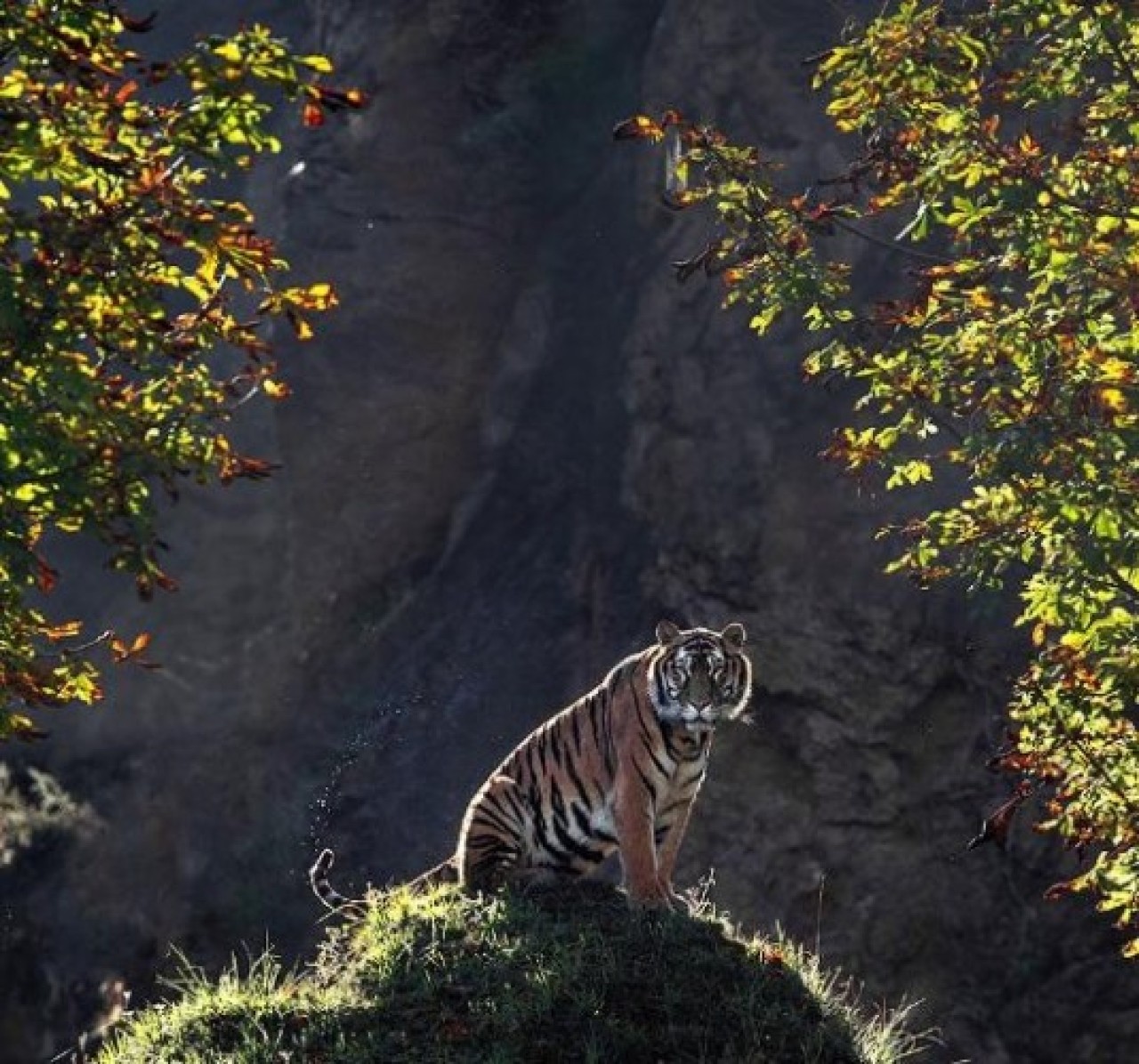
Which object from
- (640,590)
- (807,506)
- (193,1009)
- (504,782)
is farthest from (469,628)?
(193,1009)

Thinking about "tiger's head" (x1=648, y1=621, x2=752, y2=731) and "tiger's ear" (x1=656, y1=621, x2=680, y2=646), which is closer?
"tiger's head" (x1=648, y1=621, x2=752, y2=731)

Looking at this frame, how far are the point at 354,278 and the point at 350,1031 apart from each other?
64.7 feet

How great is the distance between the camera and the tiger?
39.1 ft

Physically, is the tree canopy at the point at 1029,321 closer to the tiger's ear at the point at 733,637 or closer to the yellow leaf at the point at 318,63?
the tiger's ear at the point at 733,637

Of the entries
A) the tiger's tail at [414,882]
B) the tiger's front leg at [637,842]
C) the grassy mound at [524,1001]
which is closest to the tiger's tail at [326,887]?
the tiger's tail at [414,882]

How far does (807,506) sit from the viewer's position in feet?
74.3

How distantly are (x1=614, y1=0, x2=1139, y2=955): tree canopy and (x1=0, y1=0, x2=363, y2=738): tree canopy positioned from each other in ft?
10.2

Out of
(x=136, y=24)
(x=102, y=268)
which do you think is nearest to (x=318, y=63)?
(x=136, y=24)

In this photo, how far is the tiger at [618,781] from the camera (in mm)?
11922

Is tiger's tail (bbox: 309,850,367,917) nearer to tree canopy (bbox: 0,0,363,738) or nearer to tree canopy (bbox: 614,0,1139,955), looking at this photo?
tree canopy (bbox: 0,0,363,738)

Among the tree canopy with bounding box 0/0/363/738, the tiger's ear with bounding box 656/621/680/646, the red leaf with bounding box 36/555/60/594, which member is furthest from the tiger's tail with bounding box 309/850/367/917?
the red leaf with bounding box 36/555/60/594

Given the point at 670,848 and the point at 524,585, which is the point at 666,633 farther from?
the point at 524,585

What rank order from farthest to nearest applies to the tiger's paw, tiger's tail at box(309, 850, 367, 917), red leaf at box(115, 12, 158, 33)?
tiger's tail at box(309, 850, 367, 917)
the tiger's paw
red leaf at box(115, 12, 158, 33)

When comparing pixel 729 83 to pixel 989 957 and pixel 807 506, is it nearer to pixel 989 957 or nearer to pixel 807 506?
pixel 807 506
